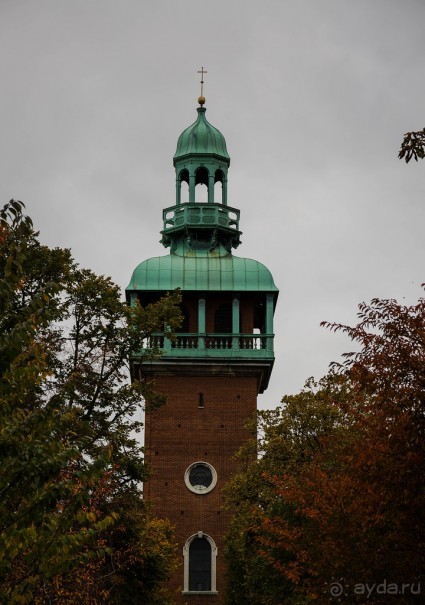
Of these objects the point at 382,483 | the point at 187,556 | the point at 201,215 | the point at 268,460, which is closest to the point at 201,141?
the point at 201,215

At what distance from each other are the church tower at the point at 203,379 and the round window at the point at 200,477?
4cm

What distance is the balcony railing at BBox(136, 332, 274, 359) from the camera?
5775cm

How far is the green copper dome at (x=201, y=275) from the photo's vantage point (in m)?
58.8

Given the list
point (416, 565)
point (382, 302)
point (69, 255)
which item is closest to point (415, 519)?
point (416, 565)

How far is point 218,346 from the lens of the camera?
59156 mm

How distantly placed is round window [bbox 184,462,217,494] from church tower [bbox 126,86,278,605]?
0.04 meters

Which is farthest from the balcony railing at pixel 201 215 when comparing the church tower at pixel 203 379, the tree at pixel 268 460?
the tree at pixel 268 460

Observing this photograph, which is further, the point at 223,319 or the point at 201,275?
the point at 223,319

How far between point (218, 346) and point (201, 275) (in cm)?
319

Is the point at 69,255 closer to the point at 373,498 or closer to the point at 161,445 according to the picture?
the point at 373,498

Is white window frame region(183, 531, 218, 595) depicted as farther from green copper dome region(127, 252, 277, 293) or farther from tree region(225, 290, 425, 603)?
tree region(225, 290, 425, 603)

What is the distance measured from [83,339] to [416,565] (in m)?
19.0

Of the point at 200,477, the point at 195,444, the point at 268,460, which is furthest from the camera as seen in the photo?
the point at 195,444

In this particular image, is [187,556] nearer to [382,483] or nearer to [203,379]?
[203,379]
